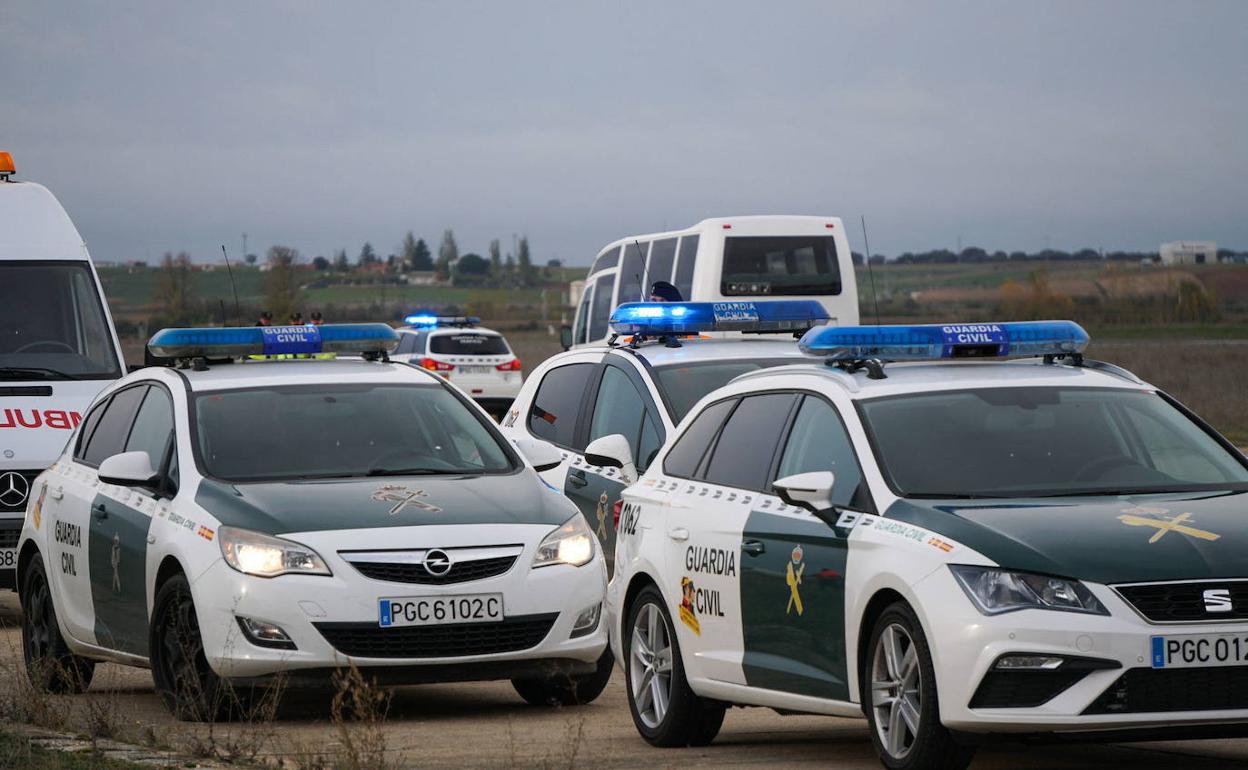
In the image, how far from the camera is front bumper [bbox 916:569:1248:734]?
6.63 m

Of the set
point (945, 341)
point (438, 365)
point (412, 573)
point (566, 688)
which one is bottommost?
point (438, 365)

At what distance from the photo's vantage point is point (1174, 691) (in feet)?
21.9

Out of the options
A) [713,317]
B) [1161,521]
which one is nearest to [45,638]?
[713,317]

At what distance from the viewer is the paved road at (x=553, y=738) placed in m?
7.84

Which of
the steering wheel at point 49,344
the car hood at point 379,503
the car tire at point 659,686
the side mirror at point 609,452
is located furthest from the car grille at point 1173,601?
the steering wheel at point 49,344

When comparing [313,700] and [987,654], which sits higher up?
[987,654]

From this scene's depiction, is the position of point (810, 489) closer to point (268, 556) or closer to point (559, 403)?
point (268, 556)

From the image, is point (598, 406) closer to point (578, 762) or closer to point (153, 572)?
point (153, 572)

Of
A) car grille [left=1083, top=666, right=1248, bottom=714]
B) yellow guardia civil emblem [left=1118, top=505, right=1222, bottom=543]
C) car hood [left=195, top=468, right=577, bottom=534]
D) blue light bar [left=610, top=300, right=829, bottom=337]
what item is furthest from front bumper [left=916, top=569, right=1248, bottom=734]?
blue light bar [left=610, top=300, right=829, bottom=337]

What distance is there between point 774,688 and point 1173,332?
3254 inches

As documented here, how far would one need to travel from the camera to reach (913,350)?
28.9 ft

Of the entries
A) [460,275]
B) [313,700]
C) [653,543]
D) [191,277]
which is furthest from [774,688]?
[460,275]

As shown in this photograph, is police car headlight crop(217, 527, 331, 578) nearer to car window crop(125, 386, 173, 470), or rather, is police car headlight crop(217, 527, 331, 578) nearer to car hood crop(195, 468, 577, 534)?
car hood crop(195, 468, 577, 534)

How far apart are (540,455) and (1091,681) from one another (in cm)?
430
